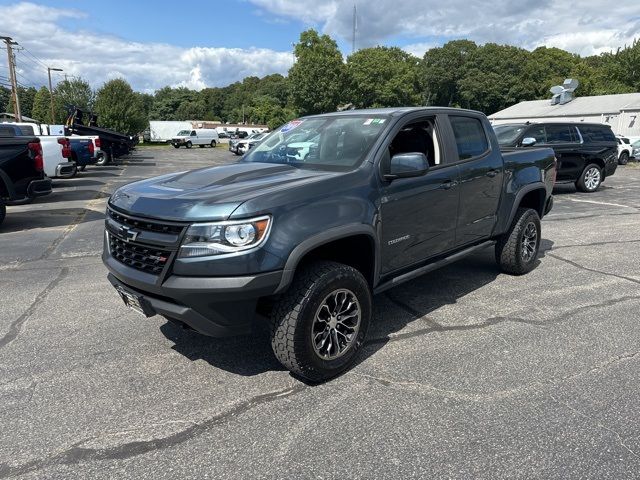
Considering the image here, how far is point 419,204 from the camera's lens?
4023 mm

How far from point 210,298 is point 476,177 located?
117 inches

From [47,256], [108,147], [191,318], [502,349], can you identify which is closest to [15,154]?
[47,256]

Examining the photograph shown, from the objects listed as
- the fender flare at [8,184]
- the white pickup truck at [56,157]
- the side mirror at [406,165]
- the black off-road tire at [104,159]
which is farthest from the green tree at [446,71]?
the side mirror at [406,165]

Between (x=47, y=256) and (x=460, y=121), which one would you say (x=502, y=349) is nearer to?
(x=460, y=121)

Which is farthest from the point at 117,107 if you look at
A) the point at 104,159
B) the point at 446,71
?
the point at 446,71

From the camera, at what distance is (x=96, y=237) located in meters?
8.23

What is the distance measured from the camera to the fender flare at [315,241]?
298 centimetres

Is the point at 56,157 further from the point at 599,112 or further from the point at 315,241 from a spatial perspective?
the point at 599,112

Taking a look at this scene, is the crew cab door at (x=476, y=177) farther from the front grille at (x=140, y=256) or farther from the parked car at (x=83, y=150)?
the parked car at (x=83, y=150)

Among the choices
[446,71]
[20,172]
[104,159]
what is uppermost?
[446,71]

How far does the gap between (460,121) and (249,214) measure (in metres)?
2.82

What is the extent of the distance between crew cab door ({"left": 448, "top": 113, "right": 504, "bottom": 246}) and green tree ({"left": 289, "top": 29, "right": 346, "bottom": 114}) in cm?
4940

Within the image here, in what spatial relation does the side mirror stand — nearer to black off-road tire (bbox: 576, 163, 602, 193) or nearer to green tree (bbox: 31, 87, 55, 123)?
black off-road tire (bbox: 576, 163, 602, 193)

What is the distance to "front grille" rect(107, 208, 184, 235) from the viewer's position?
2962mm
